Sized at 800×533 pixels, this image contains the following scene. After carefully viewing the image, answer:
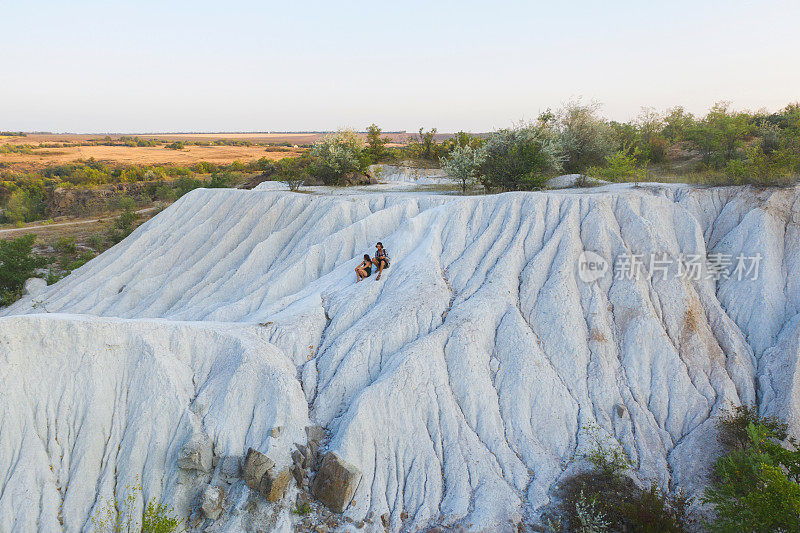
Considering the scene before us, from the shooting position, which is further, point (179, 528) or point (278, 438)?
point (278, 438)

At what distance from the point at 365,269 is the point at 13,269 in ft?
81.3

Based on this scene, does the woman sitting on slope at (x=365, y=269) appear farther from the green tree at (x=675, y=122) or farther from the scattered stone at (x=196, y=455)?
the green tree at (x=675, y=122)

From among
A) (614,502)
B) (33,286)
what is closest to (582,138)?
(614,502)

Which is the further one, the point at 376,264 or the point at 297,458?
the point at 376,264

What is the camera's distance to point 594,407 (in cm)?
1152

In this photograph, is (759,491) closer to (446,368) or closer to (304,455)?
(446,368)

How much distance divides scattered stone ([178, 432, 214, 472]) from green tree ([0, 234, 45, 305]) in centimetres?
2235

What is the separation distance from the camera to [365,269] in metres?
15.4

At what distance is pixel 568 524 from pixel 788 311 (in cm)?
1145

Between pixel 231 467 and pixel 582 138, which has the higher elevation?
pixel 582 138

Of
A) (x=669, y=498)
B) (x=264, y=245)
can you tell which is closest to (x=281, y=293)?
(x=264, y=245)

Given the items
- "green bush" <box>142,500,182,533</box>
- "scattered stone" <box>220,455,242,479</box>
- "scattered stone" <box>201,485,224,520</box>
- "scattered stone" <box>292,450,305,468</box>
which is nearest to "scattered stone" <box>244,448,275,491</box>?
"scattered stone" <box>220,455,242,479</box>

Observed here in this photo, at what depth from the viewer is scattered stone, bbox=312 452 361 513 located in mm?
9250

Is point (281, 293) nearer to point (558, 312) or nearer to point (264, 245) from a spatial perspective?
point (264, 245)
